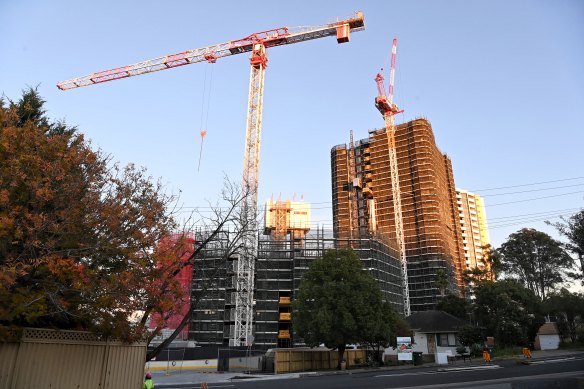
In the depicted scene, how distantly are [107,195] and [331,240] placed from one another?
226 ft

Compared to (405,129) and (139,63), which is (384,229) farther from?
(139,63)

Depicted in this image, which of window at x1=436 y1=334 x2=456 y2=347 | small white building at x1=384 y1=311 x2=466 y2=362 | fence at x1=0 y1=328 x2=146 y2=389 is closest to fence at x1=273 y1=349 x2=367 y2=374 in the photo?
small white building at x1=384 y1=311 x2=466 y2=362

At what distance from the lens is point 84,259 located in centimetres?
1175

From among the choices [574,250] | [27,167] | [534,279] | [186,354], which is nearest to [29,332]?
[27,167]

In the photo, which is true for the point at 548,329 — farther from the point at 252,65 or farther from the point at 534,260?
the point at 252,65

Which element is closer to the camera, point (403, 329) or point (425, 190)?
point (403, 329)

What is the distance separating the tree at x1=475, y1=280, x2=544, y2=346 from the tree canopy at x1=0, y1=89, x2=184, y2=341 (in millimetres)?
45850

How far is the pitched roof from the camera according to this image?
47.1 metres

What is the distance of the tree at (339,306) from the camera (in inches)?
1374

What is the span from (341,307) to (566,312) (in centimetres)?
3557

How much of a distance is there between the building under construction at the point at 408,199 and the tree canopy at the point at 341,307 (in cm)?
5075

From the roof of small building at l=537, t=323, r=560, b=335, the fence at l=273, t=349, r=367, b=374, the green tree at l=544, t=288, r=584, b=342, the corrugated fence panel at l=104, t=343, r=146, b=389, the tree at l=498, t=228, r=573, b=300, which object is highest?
the tree at l=498, t=228, r=573, b=300

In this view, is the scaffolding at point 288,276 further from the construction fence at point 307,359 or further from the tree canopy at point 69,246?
the tree canopy at point 69,246

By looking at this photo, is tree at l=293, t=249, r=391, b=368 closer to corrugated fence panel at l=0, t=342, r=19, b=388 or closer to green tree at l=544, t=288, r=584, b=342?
corrugated fence panel at l=0, t=342, r=19, b=388
